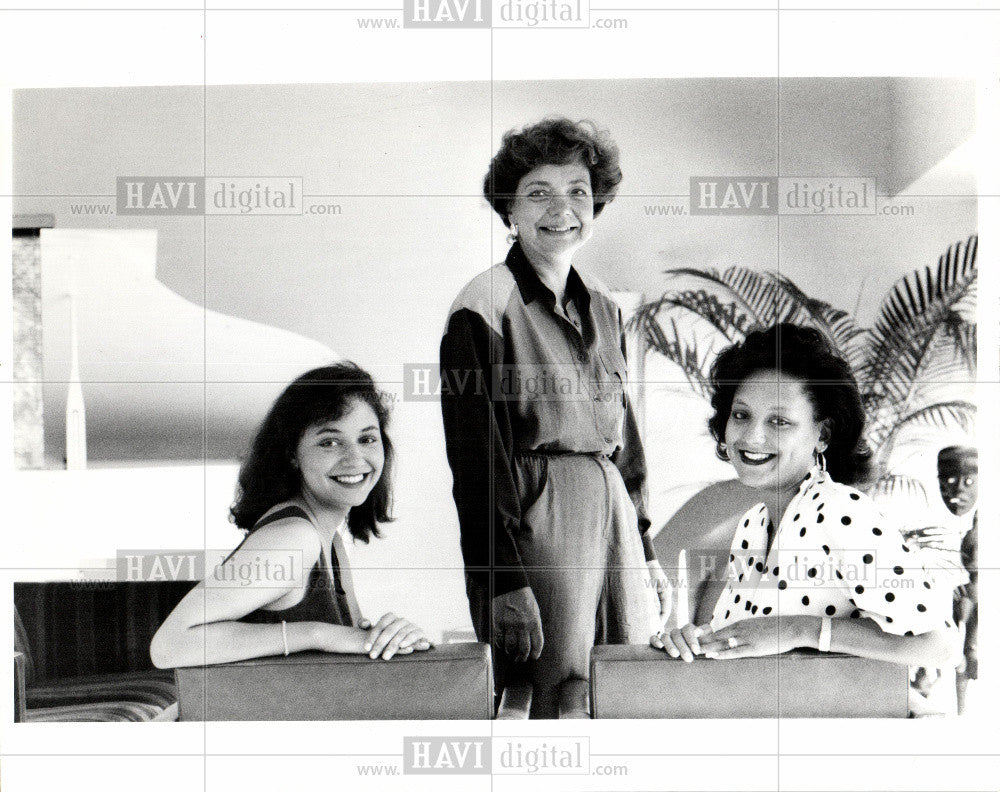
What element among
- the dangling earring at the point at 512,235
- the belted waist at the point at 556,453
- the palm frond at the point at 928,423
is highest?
the dangling earring at the point at 512,235

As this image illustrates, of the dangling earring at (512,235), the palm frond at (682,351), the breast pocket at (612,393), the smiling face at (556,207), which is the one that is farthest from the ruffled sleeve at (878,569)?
the dangling earring at (512,235)

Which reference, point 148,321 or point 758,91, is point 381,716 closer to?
point 148,321

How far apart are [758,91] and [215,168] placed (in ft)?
6.63

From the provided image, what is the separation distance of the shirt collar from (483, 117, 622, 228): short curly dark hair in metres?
0.16

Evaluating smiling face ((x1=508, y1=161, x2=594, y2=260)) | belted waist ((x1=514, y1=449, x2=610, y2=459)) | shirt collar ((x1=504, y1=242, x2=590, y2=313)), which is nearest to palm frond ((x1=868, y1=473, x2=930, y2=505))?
belted waist ((x1=514, y1=449, x2=610, y2=459))

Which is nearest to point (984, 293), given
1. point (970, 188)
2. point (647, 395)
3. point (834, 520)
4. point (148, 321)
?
point (970, 188)

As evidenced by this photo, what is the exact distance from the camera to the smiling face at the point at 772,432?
3516 millimetres

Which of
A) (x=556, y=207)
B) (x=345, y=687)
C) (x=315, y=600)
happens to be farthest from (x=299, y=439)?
(x=556, y=207)

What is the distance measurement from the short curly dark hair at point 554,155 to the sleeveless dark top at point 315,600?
139cm

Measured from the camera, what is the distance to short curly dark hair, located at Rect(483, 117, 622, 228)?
11.5 feet

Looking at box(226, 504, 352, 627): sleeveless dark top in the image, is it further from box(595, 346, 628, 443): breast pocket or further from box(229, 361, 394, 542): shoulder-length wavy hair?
box(595, 346, 628, 443): breast pocket

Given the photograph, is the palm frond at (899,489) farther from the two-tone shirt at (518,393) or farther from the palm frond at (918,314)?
the two-tone shirt at (518,393)

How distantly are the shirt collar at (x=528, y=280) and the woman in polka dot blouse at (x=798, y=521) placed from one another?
61 centimetres

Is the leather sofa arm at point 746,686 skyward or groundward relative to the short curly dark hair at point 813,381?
groundward
